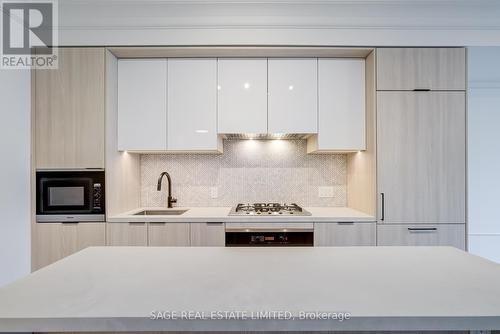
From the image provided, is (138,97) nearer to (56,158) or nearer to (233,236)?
(56,158)

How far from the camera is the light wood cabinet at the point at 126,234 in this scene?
236 cm

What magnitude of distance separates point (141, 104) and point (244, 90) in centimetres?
94

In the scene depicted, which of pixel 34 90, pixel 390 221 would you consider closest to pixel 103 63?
pixel 34 90

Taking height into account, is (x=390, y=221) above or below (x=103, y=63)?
below

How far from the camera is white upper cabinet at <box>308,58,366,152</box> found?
2.57m

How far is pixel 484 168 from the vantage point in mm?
3434

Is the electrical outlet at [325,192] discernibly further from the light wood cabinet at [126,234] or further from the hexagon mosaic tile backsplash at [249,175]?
the light wood cabinet at [126,234]

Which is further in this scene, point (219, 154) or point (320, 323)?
point (219, 154)

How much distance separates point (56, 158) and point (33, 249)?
769 millimetres

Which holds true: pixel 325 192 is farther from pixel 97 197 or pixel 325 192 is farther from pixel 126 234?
pixel 97 197

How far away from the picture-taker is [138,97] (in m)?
2.57

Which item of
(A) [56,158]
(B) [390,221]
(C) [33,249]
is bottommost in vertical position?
(C) [33,249]

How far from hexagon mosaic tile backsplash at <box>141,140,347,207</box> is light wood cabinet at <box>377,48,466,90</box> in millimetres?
929

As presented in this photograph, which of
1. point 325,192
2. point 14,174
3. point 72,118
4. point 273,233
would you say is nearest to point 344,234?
point 273,233
